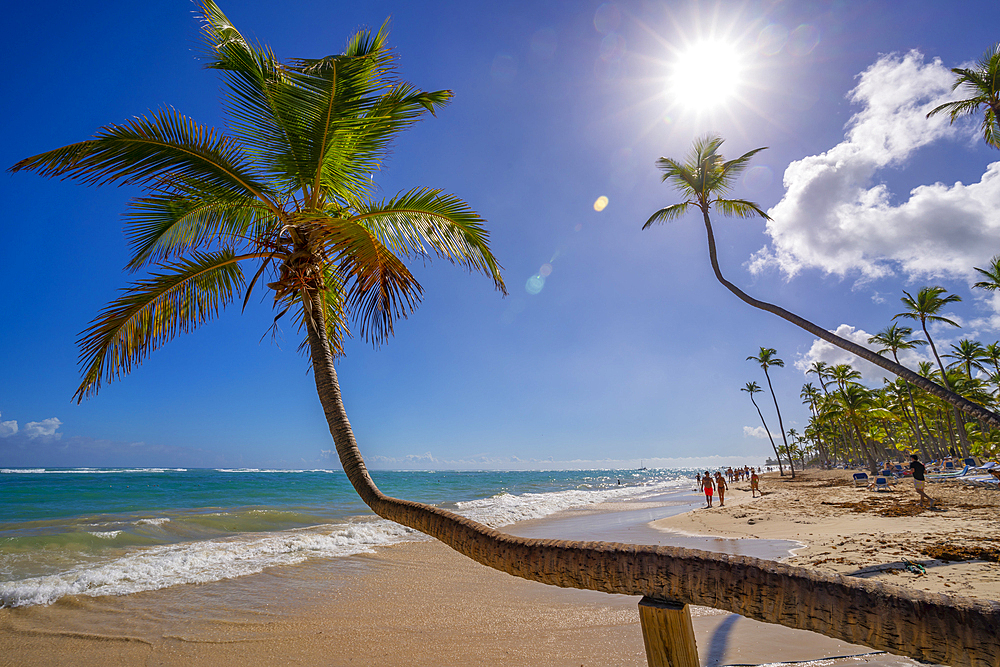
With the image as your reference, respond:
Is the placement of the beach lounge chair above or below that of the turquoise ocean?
above

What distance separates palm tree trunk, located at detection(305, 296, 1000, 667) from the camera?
1.47 meters

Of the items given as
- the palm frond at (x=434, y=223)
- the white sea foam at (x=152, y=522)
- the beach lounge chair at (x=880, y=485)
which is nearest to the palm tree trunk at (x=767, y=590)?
the palm frond at (x=434, y=223)

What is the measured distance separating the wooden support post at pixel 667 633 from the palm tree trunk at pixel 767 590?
5 cm

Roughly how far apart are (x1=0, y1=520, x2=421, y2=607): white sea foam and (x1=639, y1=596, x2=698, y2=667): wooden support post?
1074cm

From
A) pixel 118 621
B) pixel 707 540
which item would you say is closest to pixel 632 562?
pixel 118 621

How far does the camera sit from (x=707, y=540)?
12.5 metres

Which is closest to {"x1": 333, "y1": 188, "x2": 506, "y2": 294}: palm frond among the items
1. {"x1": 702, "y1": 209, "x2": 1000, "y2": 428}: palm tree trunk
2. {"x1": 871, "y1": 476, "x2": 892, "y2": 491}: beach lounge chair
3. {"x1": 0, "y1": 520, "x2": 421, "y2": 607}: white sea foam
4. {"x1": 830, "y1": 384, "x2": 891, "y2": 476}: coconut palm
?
{"x1": 702, "y1": 209, "x2": 1000, "y2": 428}: palm tree trunk

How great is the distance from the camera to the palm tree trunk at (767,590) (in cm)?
147

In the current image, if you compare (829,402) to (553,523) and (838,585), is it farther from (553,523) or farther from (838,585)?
(838,585)

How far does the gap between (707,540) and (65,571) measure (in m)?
15.3

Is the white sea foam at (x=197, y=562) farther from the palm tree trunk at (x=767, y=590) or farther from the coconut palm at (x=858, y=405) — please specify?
the coconut palm at (x=858, y=405)

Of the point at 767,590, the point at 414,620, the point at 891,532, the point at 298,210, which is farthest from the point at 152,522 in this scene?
the point at 891,532

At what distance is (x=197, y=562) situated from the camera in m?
10.7

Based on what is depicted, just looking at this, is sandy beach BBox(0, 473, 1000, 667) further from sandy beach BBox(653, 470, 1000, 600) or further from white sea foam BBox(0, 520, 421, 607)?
white sea foam BBox(0, 520, 421, 607)
